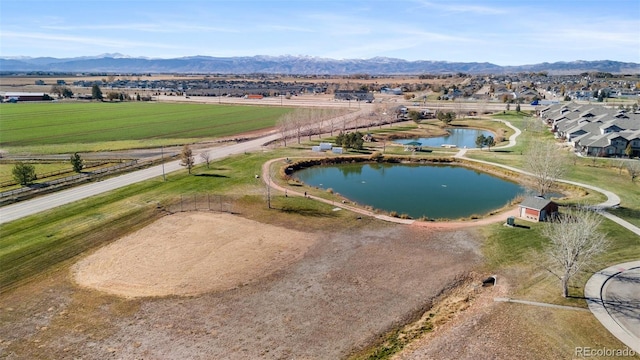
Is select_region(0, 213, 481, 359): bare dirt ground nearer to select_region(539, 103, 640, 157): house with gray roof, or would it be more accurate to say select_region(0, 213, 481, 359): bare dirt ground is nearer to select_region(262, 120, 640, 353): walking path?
select_region(262, 120, 640, 353): walking path

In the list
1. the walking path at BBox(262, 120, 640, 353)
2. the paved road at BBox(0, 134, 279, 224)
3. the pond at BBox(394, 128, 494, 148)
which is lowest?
the walking path at BBox(262, 120, 640, 353)

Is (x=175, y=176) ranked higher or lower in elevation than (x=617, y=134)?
lower

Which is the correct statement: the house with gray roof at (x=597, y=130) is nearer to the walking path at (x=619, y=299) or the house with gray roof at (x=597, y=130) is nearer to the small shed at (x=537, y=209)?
the small shed at (x=537, y=209)

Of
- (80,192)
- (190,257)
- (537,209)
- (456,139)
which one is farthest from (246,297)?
(456,139)

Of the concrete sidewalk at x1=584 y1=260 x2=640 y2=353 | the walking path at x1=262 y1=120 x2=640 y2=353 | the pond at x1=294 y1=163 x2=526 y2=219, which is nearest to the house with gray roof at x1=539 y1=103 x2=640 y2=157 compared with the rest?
the pond at x1=294 y1=163 x2=526 y2=219

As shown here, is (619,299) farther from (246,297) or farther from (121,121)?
(121,121)

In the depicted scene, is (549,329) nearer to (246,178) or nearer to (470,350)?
(470,350)

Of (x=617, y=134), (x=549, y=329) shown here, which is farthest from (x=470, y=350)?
(x=617, y=134)
